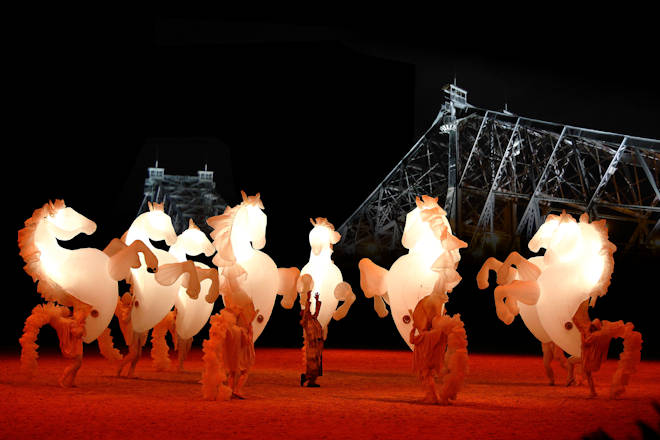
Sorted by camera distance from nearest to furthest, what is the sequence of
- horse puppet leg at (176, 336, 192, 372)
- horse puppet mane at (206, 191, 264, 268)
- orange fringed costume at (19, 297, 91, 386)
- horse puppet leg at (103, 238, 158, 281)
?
horse puppet mane at (206, 191, 264, 268)
orange fringed costume at (19, 297, 91, 386)
horse puppet leg at (103, 238, 158, 281)
horse puppet leg at (176, 336, 192, 372)

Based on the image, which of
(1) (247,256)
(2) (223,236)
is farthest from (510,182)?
(2) (223,236)

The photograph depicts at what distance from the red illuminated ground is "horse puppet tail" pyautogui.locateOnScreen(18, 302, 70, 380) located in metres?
0.21

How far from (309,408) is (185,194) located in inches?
452

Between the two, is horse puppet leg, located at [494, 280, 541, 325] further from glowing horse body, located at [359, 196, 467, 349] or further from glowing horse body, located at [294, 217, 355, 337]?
glowing horse body, located at [294, 217, 355, 337]

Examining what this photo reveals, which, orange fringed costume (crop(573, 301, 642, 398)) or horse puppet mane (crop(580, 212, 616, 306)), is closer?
orange fringed costume (crop(573, 301, 642, 398))

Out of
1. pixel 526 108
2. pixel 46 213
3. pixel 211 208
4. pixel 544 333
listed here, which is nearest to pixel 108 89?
pixel 211 208

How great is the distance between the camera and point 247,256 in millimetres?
8484

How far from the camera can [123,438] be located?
5250 mm

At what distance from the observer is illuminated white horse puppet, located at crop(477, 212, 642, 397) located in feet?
26.7

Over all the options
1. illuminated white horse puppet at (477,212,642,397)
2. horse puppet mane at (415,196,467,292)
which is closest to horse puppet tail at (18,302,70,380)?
horse puppet mane at (415,196,467,292)

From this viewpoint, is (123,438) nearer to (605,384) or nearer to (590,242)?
(590,242)

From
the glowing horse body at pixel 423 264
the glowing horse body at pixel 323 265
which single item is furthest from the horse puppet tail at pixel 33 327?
the glowing horse body at pixel 423 264

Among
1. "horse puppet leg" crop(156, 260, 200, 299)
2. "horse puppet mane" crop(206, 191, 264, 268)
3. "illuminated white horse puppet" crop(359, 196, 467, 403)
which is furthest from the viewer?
"horse puppet mane" crop(206, 191, 264, 268)

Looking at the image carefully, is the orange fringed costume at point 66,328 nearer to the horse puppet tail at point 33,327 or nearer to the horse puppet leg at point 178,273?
the horse puppet tail at point 33,327
